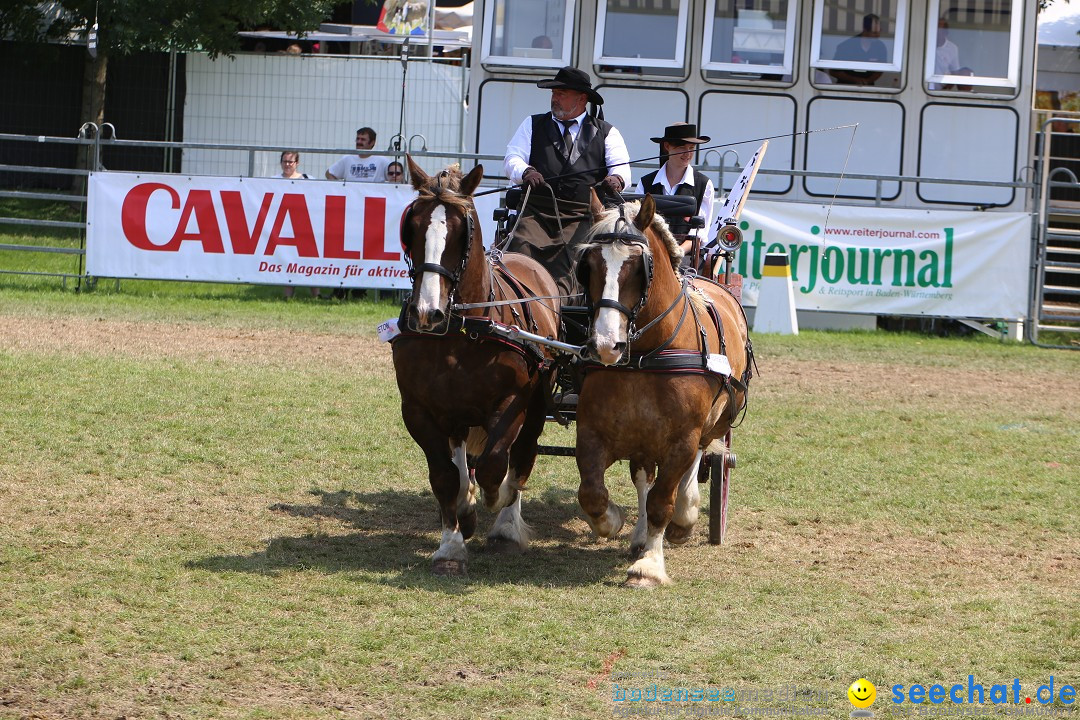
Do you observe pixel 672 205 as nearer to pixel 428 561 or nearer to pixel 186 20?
pixel 428 561

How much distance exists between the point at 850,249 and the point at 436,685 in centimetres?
1200

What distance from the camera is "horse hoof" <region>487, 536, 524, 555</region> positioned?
6586 millimetres

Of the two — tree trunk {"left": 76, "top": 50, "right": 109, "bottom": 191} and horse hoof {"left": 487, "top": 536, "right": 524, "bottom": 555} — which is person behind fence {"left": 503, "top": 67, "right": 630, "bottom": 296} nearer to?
horse hoof {"left": 487, "top": 536, "right": 524, "bottom": 555}

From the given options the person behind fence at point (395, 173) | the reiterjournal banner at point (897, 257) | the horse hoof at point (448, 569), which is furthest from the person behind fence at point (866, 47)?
the horse hoof at point (448, 569)

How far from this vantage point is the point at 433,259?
18.5 feet

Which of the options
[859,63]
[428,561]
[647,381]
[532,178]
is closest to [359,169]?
[859,63]

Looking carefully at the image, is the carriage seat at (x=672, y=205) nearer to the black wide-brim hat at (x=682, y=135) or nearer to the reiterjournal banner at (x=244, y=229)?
the black wide-brim hat at (x=682, y=135)

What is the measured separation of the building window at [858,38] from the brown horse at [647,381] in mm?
10598

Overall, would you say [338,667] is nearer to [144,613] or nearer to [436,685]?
[436,685]

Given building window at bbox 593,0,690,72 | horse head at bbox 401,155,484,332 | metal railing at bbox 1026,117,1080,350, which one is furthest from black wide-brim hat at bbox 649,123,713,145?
metal railing at bbox 1026,117,1080,350

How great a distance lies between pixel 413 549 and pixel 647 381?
1609 millimetres

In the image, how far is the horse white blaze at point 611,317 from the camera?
17.5ft

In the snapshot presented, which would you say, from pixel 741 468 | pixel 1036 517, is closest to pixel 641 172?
pixel 741 468

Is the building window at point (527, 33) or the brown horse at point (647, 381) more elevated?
the building window at point (527, 33)
